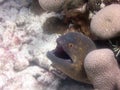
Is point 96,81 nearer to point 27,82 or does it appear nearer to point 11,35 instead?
point 27,82

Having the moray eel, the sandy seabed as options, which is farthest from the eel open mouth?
the sandy seabed

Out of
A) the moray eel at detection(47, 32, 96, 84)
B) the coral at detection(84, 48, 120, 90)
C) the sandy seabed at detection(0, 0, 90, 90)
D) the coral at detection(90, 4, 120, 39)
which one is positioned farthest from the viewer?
the sandy seabed at detection(0, 0, 90, 90)

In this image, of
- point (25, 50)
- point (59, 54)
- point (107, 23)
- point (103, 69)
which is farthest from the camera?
point (25, 50)

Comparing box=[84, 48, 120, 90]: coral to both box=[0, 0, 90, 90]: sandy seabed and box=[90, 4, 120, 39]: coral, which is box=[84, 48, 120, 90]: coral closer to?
box=[90, 4, 120, 39]: coral

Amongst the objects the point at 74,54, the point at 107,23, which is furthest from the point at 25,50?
the point at 107,23

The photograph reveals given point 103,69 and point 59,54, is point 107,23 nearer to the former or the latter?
point 103,69

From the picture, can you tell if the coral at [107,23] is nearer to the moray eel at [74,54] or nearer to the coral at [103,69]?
the moray eel at [74,54]
